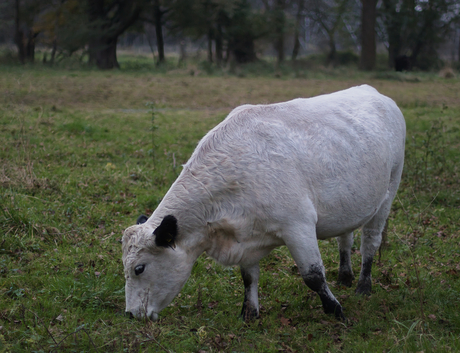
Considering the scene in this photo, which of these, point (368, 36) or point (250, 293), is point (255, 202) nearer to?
point (250, 293)

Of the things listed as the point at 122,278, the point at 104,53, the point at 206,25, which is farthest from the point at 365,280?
the point at 206,25

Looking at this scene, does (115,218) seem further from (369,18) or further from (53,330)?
(369,18)

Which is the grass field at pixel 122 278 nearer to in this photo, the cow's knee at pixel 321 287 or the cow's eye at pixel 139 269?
the cow's knee at pixel 321 287

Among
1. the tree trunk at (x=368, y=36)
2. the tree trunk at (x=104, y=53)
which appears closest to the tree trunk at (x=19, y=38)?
the tree trunk at (x=104, y=53)

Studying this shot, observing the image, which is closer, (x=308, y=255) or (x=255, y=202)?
(x=255, y=202)

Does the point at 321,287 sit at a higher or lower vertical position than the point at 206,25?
lower

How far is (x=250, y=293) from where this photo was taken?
435 cm

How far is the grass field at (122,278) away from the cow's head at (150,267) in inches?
6.7

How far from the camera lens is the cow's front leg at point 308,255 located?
149 inches

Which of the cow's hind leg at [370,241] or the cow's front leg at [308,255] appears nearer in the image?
the cow's front leg at [308,255]

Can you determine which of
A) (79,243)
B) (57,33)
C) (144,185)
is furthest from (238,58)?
(79,243)

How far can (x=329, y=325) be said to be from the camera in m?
4.12

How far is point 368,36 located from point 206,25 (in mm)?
11303

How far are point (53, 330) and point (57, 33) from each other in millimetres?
26259
